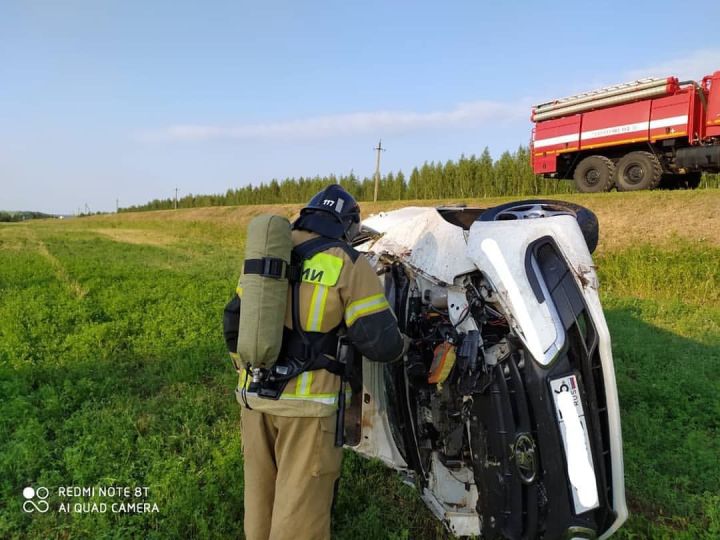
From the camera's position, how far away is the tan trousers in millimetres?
2135

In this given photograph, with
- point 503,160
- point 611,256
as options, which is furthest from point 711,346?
point 503,160

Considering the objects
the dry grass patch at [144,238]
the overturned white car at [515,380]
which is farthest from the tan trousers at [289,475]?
the dry grass patch at [144,238]

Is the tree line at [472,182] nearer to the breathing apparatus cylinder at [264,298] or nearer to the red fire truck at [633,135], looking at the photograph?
the red fire truck at [633,135]

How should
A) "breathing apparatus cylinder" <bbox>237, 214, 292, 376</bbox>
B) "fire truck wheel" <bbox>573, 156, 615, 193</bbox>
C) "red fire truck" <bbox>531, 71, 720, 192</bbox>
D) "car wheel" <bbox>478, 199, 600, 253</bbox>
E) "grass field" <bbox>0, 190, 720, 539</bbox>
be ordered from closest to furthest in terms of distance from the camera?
"breathing apparatus cylinder" <bbox>237, 214, 292, 376</bbox>, "car wheel" <bbox>478, 199, 600, 253</bbox>, "grass field" <bbox>0, 190, 720, 539</bbox>, "red fire truck" <bbox>531, 71, 720, 192</bbox>, "fire truck wheel" <bbox>573, 156, 615, 193</bbox>

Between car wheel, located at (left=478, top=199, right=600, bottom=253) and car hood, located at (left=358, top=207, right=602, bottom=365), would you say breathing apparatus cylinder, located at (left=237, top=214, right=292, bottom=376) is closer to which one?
car hood, located at (left=358, top=207, right=602, bottom=365)

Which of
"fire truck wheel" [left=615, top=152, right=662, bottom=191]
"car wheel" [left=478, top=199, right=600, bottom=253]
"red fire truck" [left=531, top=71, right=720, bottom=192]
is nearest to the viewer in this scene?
"car wheel" [left=478, top=199, right=600, bottom=253]

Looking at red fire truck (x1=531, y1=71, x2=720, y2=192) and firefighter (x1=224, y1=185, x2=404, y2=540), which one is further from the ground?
red fire truck (x1=531, y1=71, x2=720, y2=192)

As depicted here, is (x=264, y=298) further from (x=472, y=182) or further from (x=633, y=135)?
(x=472, y=182)

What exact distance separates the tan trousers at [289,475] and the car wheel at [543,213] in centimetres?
132

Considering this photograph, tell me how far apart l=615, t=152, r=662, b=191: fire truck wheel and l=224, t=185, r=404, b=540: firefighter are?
1366 centimetres

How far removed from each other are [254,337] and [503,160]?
29.9 m

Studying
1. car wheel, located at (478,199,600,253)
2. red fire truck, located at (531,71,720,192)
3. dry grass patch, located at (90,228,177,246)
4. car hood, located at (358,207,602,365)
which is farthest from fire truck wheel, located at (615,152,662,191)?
dry grass patch, located at (90,228,177,246)

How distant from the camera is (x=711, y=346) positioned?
584 centimetres

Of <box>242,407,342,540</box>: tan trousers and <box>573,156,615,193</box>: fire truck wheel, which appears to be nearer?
<box>242,407,342,540</box>: tan trousers
